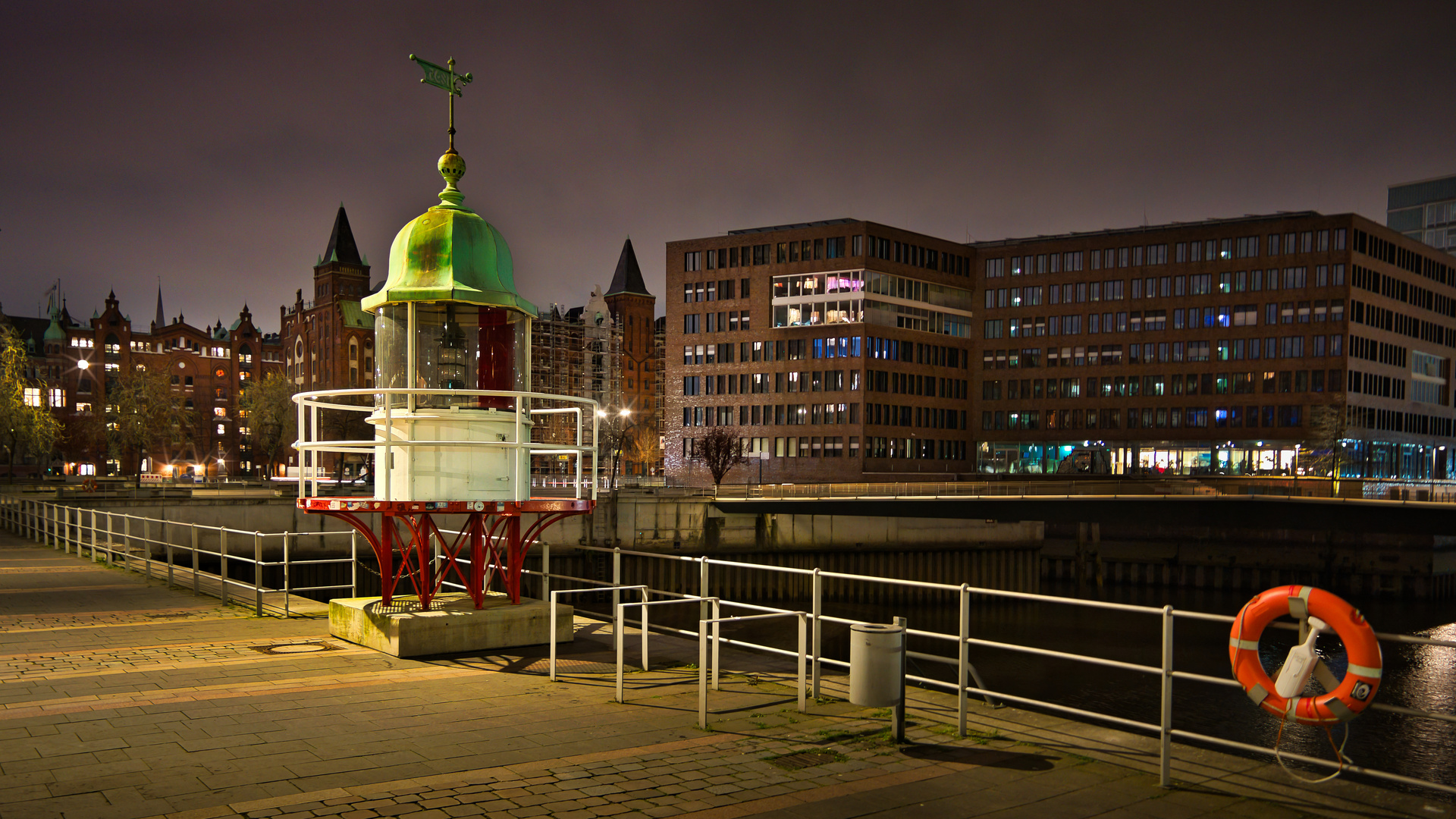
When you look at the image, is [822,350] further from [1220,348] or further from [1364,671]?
[1364,671]

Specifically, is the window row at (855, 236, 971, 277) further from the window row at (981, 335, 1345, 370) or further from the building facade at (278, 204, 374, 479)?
the building facade at (278, 204, 374, 479)

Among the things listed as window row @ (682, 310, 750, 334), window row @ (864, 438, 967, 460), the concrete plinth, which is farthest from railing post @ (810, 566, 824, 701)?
window row @ (682, 310, 750, 334)

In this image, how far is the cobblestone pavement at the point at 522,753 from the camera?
20.8ft

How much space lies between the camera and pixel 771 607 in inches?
1017

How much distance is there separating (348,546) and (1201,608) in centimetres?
3956

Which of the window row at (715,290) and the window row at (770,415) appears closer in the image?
the window row at (770,415)

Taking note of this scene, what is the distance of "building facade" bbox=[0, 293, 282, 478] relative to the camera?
Answer: 117m

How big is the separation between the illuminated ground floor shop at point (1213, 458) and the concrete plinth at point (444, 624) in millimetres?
76687

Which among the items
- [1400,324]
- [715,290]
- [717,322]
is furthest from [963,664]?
[1400,324]

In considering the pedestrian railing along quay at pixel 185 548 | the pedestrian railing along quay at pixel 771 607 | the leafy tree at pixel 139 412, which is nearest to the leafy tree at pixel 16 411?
the leafy tree at pixel 139 412

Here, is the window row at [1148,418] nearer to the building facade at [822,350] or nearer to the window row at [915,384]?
the window row at [915,384]

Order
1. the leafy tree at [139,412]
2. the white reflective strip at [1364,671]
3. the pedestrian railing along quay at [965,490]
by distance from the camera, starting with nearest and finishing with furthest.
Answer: the white reflective strip at [1364,671] → the pedestrian railing along quay at [965,490] → the leafy tree at [139,412]

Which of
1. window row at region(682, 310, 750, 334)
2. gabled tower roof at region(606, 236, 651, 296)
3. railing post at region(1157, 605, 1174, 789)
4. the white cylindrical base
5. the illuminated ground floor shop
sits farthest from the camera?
gabled tower roof at region(606, 236, 651, 296)

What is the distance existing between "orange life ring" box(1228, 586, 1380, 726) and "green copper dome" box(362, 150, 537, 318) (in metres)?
8.42
